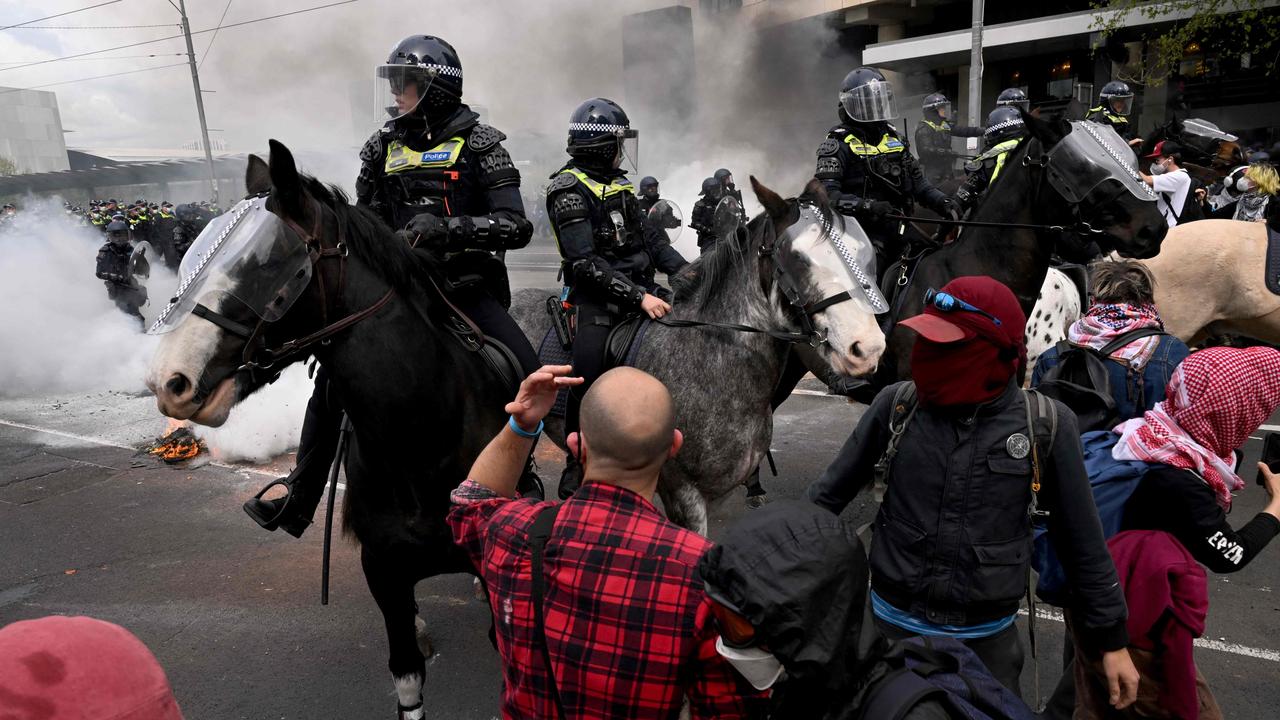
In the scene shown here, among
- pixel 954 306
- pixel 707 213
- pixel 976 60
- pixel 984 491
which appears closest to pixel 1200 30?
pixel 976 60

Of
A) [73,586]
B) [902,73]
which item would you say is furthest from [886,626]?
[902,73]

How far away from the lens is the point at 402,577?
3252mm

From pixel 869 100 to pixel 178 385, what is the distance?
4784mm

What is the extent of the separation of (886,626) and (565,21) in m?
29.1

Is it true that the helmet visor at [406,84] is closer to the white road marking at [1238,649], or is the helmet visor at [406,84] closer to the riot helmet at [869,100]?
the riot helmet at [869,100]

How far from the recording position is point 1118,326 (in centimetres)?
333

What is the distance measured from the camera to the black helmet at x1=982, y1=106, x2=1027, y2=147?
29.3 feet

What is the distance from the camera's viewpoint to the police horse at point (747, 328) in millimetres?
3676

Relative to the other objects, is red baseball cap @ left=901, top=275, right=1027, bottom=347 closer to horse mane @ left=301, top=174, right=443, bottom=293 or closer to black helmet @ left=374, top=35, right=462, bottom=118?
horse mane @ left=301, top=174, right=443, bottom=293

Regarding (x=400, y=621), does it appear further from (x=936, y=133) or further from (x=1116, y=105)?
(x=936, y=133)

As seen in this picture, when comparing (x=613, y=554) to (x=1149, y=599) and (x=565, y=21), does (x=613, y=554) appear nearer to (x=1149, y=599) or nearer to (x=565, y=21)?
(x=1149, y=599)

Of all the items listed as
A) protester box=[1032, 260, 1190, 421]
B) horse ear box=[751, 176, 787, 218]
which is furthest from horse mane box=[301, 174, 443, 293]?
protester box=[1032, 260, 1190, 421]

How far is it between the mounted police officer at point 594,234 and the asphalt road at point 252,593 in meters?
1.39

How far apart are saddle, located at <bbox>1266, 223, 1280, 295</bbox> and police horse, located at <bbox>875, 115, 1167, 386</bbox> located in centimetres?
211
